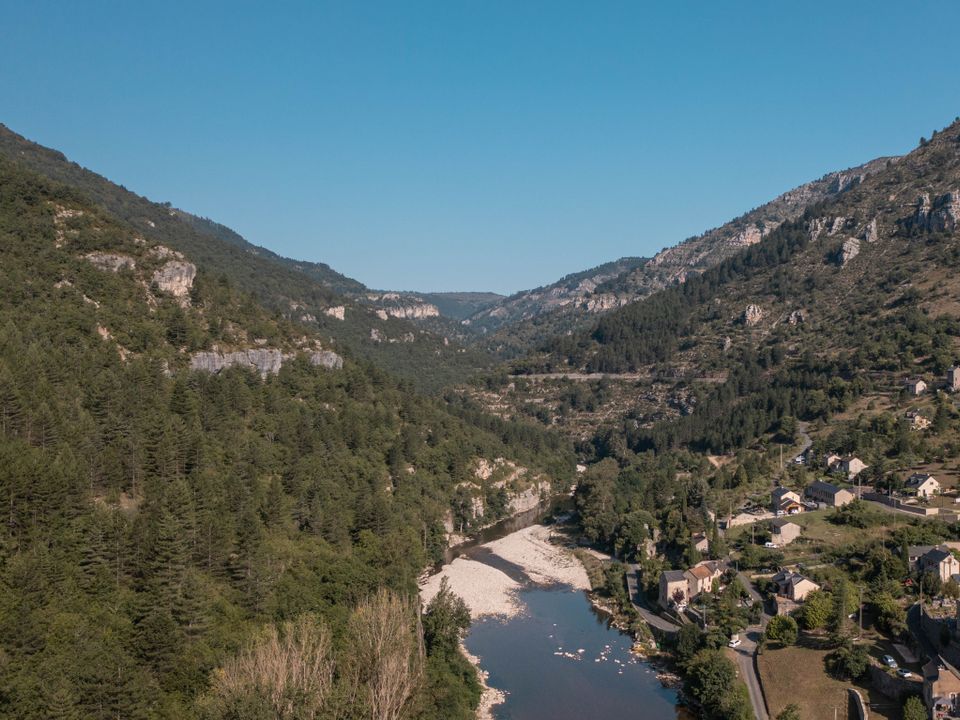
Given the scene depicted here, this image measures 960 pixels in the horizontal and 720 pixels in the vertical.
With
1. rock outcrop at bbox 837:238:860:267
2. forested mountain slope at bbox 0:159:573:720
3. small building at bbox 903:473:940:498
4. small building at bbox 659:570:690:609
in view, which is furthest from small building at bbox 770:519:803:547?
rock outcrop at bbox 837:238:860:267

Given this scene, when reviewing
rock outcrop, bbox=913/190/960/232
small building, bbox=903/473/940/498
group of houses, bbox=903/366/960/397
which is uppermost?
rock outcrop, bbox=913/190/960/232

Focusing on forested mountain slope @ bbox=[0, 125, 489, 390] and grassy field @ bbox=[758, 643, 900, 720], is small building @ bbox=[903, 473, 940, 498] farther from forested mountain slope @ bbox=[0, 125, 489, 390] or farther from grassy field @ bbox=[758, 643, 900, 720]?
forested mountain slope @ bbox=[0, 125, 489, 390]

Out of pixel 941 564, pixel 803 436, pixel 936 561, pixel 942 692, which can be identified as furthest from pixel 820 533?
pixel 803 436

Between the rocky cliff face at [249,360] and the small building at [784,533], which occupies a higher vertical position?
the rocky cliff face at [249,360]

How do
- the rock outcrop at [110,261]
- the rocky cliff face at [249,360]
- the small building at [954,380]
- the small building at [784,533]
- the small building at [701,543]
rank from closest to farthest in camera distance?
the small building at [784,533]
the small building at [701,543]
the rocky cliff face at [249,360]
the rock outcrop at [110,261]
the small building at [954,380]

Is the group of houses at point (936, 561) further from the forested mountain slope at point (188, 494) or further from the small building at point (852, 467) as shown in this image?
the forested mountain slope at point (188, 494)

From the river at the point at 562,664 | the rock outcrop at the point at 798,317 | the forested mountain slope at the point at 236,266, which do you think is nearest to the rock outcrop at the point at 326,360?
the river at the point at 562,664
